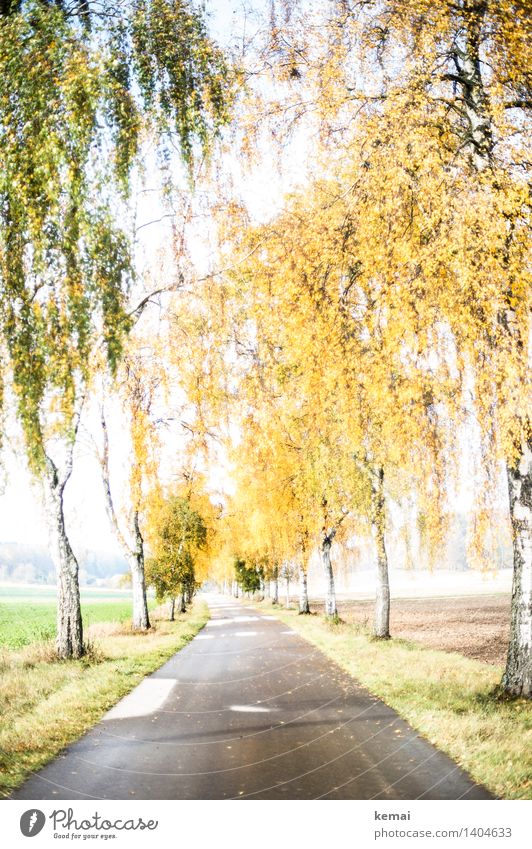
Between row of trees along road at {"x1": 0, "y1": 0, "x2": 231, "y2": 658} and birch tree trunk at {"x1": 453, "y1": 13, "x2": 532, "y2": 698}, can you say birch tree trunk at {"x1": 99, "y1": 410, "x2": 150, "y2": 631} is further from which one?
row of trees along road at {"x1": 0, "y1": 0, "x2": 231, "y2": 658}

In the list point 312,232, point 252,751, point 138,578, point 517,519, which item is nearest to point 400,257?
point 312,232

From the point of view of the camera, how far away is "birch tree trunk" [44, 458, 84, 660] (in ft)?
33.7

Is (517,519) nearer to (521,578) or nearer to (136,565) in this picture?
(521,578)

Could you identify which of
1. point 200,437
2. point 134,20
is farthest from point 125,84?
point 200,437

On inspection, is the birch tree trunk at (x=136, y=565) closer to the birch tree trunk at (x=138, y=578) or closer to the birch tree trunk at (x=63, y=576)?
the birch tree trunk at (x=138, y=578)

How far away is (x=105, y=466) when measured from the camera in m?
11.4

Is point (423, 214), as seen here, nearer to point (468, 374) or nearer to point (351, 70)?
point (468, 374)

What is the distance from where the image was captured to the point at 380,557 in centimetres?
1389

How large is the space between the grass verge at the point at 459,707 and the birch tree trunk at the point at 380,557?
2.13 meters

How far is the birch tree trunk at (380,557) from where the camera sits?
43.3 ft

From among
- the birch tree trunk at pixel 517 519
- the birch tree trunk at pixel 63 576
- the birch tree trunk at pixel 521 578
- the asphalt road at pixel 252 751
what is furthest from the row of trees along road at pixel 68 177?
the birch tree trunk at pixel 63 576

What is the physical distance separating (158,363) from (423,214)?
364cm

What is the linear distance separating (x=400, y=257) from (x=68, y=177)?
3055mm
